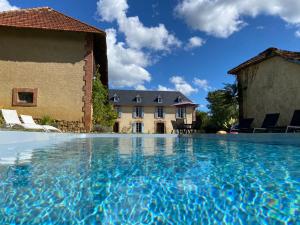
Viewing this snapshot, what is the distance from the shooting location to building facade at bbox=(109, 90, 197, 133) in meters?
39.8

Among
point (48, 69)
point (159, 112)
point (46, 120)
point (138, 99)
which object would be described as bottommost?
point (46, 120)

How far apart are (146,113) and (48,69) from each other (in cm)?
2631

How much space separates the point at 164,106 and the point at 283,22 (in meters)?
24.0

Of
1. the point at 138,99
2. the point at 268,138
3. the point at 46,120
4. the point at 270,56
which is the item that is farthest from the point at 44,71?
the point at 138,99

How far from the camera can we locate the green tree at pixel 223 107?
18.9 metres

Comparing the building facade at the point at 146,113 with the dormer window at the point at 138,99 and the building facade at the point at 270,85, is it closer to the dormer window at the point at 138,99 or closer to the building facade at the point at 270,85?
the dormer window at the point at 138,99

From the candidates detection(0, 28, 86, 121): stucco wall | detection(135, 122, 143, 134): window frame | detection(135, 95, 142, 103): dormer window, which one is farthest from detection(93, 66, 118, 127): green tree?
detection(135, 95, 142, 103): dormer window

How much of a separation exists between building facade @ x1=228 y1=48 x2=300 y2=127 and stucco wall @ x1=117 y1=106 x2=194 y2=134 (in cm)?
2277

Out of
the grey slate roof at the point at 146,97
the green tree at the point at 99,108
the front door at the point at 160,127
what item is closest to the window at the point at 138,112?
the grey slate roof at the point at 146,97

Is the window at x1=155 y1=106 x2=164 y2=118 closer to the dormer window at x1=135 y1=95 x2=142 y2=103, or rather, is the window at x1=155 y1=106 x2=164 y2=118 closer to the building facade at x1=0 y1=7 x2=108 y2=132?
the dormer window at x1=135 y1=95 x2=142 y2=103

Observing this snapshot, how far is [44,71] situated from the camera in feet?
48.5

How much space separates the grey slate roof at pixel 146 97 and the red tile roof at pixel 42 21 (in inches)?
986

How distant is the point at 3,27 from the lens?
48.0 feet

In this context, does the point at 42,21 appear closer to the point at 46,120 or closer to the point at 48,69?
the point at 48,69
